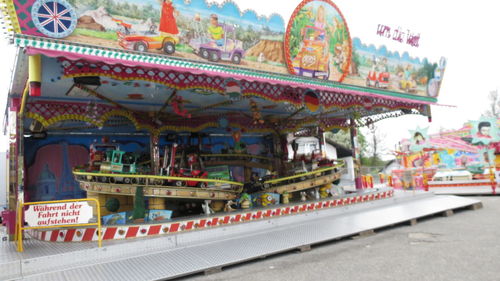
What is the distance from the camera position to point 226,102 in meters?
9.84

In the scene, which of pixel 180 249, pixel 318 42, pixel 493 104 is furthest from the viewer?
pixel 493 104

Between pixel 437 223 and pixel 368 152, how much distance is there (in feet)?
140

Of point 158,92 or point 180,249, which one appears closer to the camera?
point 180,249

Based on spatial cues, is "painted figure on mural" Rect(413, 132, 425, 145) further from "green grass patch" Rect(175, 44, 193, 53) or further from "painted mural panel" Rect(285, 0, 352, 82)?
"green grass patch" Rect(175, 44, 193, 53)

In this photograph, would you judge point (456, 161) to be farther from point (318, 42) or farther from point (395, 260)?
point (395, 260)

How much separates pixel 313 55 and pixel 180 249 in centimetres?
697

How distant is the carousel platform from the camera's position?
4.88 m

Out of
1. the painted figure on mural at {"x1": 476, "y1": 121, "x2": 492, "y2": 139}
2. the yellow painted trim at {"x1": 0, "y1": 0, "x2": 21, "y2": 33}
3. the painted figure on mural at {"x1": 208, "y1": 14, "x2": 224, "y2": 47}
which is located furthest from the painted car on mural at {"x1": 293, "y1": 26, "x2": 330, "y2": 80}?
the painted figure on mural at {"x1": 476, "y1": 121, "x2": 492, "y2": 139}

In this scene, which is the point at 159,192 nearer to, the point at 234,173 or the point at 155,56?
the point at 155,56

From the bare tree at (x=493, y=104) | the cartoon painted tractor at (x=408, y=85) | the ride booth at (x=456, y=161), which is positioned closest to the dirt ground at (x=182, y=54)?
the cartoon painted tractor at (x=408, y=85)

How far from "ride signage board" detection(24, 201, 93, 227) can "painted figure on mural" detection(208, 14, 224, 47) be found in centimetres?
463

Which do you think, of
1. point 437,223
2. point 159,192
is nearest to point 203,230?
point 159,192

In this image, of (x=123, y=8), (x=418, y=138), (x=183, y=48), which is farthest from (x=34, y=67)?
(x=418, y=138)

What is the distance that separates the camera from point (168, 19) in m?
7.12
